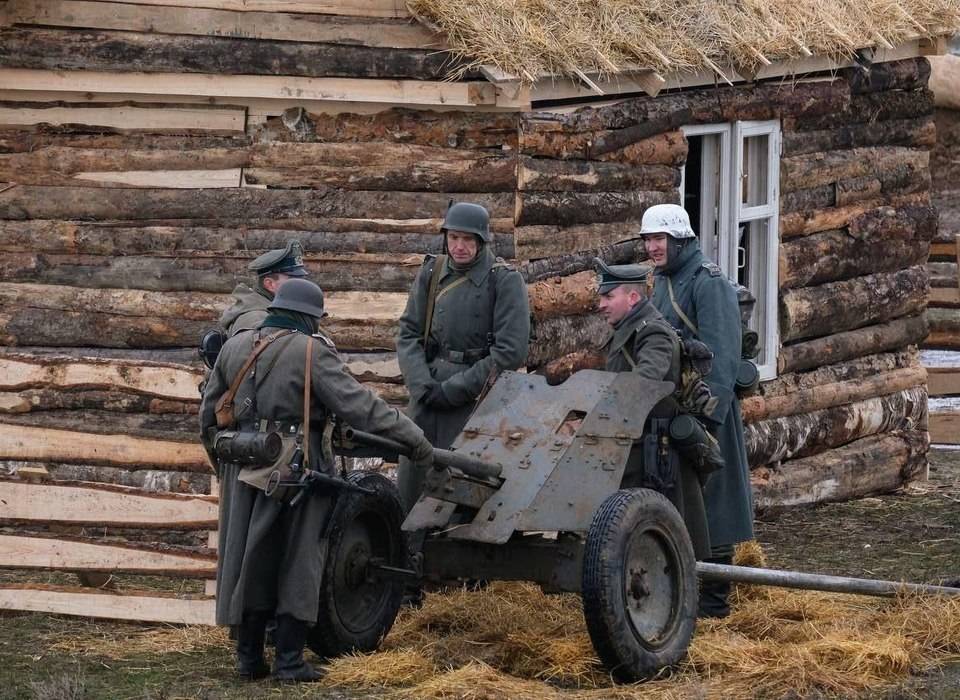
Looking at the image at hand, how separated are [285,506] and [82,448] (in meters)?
2.77

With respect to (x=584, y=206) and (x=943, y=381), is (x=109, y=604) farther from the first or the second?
(x=943, y=381)

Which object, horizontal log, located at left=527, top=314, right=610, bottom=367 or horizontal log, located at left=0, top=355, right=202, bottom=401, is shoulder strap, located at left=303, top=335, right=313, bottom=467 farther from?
horizontal log, located at left=0, top=355, right=202, bottom=401

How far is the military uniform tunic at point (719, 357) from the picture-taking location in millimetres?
8781

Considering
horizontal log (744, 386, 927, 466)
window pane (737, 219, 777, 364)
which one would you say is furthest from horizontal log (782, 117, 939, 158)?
horizontal log (744, 386, 927, 466)

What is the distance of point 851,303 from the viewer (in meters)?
13.2

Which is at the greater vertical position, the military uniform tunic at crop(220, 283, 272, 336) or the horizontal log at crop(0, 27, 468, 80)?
the horizontal log at crop(0, 27, 468, 80)

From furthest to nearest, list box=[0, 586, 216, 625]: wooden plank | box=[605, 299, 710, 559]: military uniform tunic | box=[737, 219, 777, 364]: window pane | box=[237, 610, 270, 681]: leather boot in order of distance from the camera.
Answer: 1. box=[737, 219, 777, 364]: window pane
2. box=[0, 586, 216, 625]: wooden plank
3. box=[605, 299, 710, 559]: military uniform tunic
4. box=[237, 610, 270, 681]: leather boot

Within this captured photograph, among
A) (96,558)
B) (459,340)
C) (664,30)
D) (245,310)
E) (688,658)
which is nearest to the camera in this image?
(688,658)

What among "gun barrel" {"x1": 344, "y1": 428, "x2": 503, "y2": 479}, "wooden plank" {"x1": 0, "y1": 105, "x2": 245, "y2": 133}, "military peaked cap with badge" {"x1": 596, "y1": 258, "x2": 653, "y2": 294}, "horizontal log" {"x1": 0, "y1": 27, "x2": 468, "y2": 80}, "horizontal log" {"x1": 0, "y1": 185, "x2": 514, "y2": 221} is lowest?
"gun barrel" {"x1": 344, "y1": 428, "x2": 503, "y2": 479}

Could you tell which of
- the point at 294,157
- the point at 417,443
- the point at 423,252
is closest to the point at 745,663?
the point at 417,443

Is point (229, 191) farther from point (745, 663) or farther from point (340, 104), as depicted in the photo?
point (745, 663)

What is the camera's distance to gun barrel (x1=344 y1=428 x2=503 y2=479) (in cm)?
741

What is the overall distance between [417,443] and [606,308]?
1305 mm

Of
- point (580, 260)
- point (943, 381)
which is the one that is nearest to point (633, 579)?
point (580, 260)
